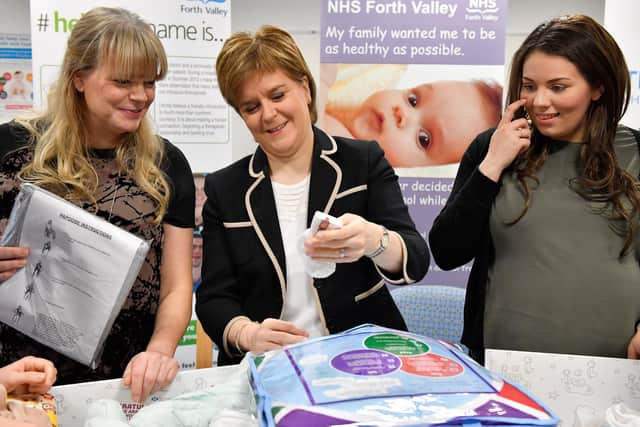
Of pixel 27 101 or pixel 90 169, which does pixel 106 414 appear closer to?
pixel 90 169

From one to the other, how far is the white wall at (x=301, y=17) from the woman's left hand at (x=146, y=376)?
12.5ft

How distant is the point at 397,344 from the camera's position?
990 mm

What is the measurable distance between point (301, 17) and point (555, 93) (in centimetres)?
361

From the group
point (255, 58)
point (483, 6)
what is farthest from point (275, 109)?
point (483, 6)

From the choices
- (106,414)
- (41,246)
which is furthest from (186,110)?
(106,414)

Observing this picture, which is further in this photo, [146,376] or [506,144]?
[506,144]

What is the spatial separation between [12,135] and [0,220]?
0.23 meters

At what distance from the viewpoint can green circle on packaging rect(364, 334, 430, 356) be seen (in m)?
0.97

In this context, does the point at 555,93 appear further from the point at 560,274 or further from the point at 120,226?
the point at 120,226

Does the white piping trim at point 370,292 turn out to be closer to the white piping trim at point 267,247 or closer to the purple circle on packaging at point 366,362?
the white piping trim at point 267,247

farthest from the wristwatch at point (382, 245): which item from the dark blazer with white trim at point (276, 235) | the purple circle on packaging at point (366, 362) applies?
the purple circle on packaging at point (366, 362)

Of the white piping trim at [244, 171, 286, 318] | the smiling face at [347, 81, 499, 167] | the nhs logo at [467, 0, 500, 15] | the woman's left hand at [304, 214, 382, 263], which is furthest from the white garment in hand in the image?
the nhs logo at [467, 0, 500, 15]

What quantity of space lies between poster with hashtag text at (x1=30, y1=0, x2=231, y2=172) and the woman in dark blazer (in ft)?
6.18

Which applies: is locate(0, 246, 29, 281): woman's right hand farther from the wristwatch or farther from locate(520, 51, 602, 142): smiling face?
locate(520, 51, 602, 142): smiling face
